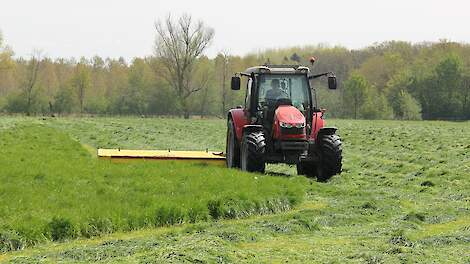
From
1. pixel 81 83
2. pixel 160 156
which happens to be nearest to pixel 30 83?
pixel 81 83

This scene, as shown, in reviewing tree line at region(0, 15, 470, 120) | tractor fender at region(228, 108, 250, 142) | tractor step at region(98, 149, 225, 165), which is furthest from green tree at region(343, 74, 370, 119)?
tractor step at region(98, 149, 225, 165)

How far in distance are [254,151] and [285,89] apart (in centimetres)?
214

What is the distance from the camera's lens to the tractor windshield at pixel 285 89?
15.6 metres

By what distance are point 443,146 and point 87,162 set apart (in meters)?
14.5

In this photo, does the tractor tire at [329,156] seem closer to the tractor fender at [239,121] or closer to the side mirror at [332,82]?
the side mirror at [332,82]

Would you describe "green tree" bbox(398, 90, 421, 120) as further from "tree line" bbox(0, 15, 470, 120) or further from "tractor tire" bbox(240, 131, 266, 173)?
Answer: "tractor tire" bbox(240, 131, 266, 173)

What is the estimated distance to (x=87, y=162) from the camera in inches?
587

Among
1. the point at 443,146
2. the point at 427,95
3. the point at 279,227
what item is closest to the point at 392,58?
the point at 427,95

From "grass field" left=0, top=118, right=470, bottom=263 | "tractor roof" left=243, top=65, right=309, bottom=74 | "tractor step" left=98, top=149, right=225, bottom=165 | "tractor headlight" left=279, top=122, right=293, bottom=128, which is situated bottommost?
"grass field" left=0, top=118, right=470, bottom=263

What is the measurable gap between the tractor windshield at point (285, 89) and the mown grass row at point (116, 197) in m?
2.11

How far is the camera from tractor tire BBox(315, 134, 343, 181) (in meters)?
14.8

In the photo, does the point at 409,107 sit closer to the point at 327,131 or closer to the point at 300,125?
the point at 327,131

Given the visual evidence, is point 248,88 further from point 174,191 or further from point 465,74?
point 465,74

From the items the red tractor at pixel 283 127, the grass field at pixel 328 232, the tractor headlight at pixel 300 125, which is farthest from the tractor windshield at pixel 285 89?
the grass field at pixel 328 232
